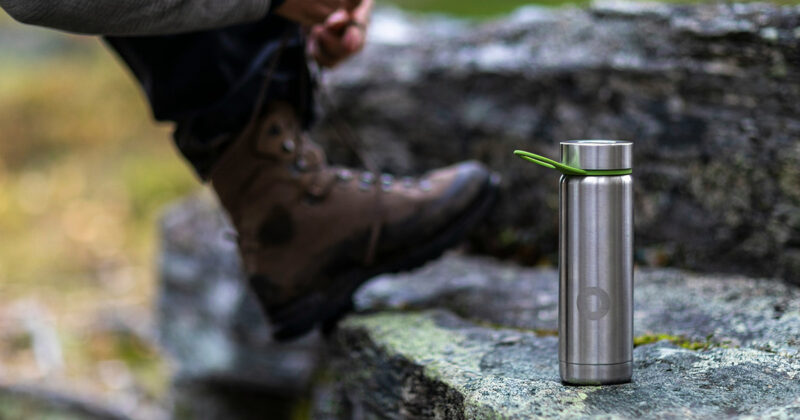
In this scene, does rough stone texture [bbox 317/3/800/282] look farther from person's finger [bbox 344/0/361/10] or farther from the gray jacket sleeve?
the gray jacket sleeve

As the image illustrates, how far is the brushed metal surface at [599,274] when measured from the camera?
3.35 feet

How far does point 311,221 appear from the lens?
158 centimetres

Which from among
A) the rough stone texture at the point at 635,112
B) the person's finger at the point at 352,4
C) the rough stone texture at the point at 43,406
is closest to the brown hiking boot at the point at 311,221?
the person's finger at the point at 352,4

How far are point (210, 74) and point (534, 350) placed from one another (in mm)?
812

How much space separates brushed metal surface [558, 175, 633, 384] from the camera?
40.2 inches

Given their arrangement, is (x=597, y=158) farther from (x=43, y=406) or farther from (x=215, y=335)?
(x=43, y=406)

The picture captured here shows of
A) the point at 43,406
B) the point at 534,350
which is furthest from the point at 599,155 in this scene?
the point at 43,406

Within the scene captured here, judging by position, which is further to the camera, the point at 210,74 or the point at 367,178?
the point at 367,178

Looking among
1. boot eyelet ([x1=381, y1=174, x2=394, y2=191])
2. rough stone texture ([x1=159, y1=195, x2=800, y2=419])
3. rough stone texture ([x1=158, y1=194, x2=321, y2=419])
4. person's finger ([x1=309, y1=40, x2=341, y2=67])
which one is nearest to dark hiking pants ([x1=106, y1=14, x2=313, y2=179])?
person's finger ([x1=309, y1=40, x2=341, y2=67])

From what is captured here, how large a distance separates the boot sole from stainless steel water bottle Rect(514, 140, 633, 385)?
2.10ft

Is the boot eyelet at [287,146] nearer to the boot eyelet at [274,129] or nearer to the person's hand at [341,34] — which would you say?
the boot eyelet at [274,129]

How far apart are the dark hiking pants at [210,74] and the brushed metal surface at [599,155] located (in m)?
0.72

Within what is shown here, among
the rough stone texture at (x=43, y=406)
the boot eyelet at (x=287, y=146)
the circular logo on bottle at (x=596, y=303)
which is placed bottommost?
the rough stone texture at (x=43, y=406)

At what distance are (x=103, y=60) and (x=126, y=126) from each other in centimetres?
118
